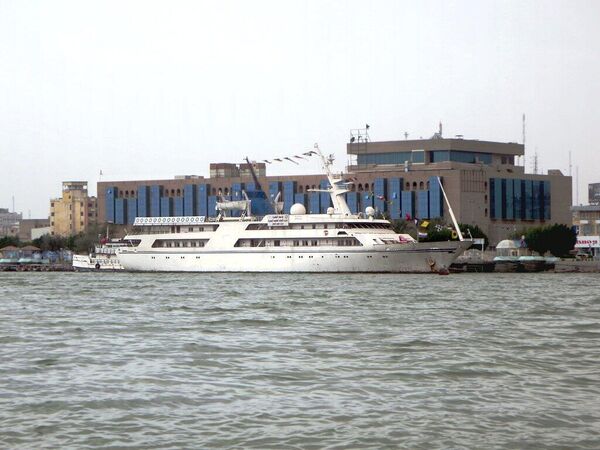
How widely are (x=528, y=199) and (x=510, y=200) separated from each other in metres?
3.64

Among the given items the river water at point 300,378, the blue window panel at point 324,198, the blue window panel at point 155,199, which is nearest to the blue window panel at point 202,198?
the blue window panel at point 155,199

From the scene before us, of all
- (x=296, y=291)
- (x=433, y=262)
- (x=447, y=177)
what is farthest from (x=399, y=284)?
(x=447, y=177)

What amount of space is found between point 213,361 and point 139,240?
260ft

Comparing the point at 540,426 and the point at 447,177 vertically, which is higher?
the point at 447,177

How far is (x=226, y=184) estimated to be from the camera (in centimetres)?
15775

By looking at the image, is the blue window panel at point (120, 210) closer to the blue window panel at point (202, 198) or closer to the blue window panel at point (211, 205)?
the blue window panel at point (202, 198)

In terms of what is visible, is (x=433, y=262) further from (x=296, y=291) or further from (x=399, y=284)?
(x=296, y=291)

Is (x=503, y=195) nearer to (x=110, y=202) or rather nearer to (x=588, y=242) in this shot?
(x=588, y=242)

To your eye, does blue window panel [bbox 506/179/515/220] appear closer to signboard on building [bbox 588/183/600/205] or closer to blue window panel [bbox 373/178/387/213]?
blue window panel [bbox 373/178/387/213]

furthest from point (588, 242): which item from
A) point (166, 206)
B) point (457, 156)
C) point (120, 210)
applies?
point (120, 210)

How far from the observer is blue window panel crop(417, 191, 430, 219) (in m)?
142

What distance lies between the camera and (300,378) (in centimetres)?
2373

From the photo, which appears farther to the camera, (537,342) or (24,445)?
(537,342)

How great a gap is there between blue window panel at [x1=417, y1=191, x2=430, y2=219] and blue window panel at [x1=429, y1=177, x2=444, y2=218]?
505 mm
